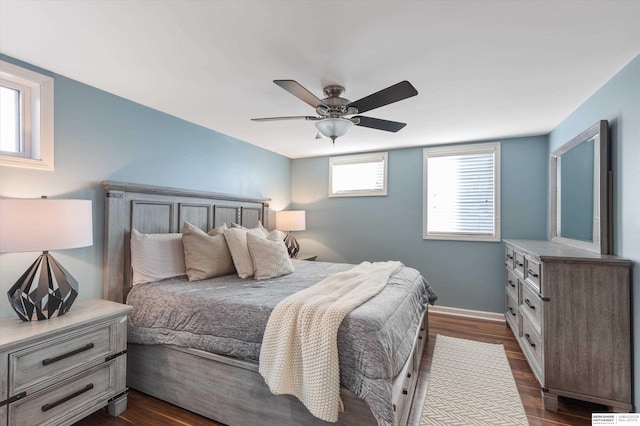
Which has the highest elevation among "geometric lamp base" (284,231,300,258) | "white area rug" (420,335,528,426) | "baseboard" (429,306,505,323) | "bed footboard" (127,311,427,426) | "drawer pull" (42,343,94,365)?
"geometric lamp base" (284,231,300,258)

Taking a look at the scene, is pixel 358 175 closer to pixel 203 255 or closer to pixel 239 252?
pixel 239 252

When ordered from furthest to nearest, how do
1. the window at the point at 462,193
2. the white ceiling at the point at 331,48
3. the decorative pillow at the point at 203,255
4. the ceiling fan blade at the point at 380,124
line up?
the window at the point at 462,193
the decorative pillow at the point at 203,255
the ceiling fan blade at the point at 380,124
the white ceiling at the point at 331,48

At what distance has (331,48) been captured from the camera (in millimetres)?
1854

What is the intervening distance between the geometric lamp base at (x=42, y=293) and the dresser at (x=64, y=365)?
0.19 ft

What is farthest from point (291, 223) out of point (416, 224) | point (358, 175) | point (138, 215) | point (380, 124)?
point (380, 124)

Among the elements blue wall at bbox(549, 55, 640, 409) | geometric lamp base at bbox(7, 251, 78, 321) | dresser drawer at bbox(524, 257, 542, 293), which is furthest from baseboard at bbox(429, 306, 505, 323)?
geometric lamp base at bbox(7, 251, 78, 321)

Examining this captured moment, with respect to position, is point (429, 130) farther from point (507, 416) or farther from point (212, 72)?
point (507, 416)

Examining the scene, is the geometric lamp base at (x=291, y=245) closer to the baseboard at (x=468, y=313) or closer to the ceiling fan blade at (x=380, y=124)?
the baseboard at (x=468, y=313)

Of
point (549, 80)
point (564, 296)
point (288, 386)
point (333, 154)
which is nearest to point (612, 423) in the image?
point (564, 296)

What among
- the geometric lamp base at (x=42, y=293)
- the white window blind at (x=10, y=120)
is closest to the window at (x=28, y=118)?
the white window blind at (x=10, y=120)

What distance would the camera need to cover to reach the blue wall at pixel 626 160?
1.92m

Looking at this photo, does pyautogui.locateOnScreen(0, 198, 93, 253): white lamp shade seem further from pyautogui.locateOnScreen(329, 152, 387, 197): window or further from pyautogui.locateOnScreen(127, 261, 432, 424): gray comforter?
pyautogui.locateOnScreen(329, 152, 387, 197): window

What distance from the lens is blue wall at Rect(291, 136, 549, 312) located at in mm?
3805

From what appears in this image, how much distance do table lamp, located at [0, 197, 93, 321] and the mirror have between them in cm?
366
